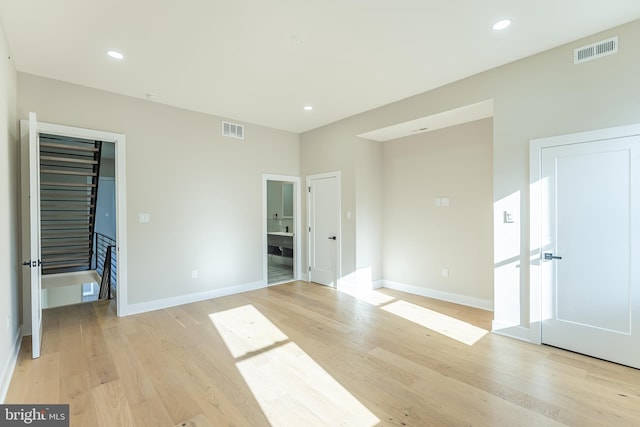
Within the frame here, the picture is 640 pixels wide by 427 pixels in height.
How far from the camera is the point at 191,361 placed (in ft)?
9.32

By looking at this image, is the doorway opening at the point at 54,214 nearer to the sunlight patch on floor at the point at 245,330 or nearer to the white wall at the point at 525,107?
the sunlight patch on floor at the point at 245,330

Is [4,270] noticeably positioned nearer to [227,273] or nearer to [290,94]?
[227,273]

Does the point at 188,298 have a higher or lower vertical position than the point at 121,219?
lower

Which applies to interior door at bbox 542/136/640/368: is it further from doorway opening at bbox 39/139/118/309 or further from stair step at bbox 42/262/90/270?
stair step at bbox 42/262/90/270

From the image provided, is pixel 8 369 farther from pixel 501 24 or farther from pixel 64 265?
pixel 501 24

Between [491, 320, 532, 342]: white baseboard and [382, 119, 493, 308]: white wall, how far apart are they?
885mm

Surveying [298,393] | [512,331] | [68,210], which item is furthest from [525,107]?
[68,210]

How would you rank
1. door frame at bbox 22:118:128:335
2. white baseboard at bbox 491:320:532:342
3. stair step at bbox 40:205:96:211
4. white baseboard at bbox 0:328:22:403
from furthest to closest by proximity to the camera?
stair step at bbox 40:205:96:211, door frame at bbox 22:118:128:335, white baseboard at bbox 491:320:532:342, white baseboard at bbox 0:328:22:403

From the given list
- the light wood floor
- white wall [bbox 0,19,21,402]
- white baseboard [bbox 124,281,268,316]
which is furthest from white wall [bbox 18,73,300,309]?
the light wood floor

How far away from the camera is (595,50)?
2.81m

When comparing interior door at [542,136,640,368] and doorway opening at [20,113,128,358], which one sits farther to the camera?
doorway opening at [20,113,128,358]

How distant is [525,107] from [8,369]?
553cm

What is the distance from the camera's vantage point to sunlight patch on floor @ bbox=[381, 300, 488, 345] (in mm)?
3359

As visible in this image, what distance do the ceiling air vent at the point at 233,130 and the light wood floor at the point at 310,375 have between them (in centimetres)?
303
